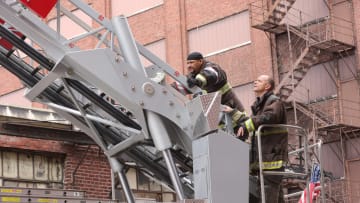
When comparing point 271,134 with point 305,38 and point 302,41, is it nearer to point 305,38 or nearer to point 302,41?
point 305,38

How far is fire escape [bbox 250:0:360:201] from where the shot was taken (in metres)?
27.9

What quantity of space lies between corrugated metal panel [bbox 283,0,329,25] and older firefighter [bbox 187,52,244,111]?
70.5 ft

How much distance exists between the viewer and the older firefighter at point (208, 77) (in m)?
8.34

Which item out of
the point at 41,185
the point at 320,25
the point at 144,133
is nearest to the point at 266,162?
the point at 144,133

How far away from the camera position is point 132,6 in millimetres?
36312

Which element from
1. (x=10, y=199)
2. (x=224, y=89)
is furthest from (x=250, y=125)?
(x=10, y=199)

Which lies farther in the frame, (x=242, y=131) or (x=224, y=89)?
(x=224, y=89)

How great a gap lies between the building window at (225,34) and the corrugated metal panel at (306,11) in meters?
2.05

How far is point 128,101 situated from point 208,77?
122 cm

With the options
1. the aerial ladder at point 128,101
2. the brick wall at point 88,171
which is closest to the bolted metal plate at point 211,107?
the aerial ladder at point 128,101

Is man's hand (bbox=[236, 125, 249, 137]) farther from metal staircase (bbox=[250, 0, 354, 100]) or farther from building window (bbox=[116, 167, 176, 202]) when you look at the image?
metal staircase (bbox=[250, 0, 354, 100])

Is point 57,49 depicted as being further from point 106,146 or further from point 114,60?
point 106,146

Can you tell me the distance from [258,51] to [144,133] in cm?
2385

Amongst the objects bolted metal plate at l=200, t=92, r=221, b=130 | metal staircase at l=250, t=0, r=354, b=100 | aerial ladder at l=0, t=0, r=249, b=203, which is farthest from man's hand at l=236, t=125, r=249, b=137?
metal staircase at l=250, t=0, r=354, b=100
